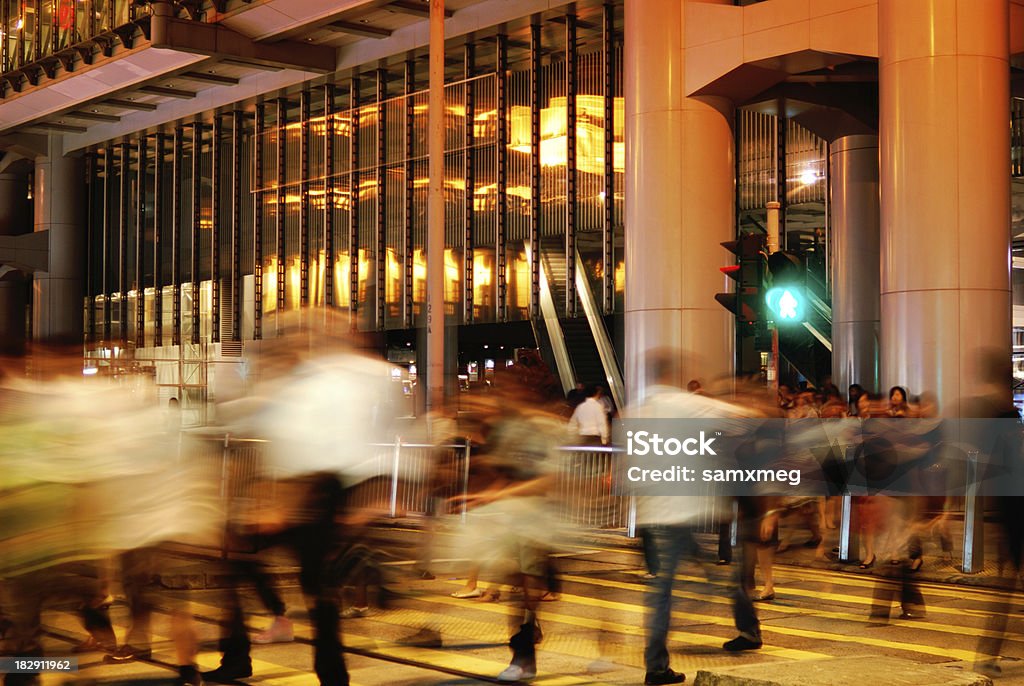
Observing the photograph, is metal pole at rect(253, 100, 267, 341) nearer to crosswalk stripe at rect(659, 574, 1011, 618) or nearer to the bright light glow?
the bright light glow

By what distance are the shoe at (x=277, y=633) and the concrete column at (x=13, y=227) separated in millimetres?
39096

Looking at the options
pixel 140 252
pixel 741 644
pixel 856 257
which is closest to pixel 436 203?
pixel 856 257

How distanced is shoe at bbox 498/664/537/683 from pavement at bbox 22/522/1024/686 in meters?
0.13

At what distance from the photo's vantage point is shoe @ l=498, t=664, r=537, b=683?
757 centimetres

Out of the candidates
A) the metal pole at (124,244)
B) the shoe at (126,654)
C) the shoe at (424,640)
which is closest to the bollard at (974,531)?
the shoe at (424,640)

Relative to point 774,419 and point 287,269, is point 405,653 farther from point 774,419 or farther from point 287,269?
point 287,269

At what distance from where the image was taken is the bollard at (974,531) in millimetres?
12211

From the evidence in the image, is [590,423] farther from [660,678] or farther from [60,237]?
[60,237]

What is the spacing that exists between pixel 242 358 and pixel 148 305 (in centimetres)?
659

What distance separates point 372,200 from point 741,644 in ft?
85.4

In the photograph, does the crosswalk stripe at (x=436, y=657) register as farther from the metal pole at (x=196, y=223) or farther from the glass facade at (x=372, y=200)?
the metal pole at (x=196, y=223)

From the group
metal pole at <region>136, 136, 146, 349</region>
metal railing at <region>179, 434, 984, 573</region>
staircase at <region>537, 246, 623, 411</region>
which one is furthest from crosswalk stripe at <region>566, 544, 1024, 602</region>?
metal pole at <region>136, 136, 146, 349</region>

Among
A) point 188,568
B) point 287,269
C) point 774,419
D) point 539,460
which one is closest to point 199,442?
point 188,568

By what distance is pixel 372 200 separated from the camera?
33375 millimetres
